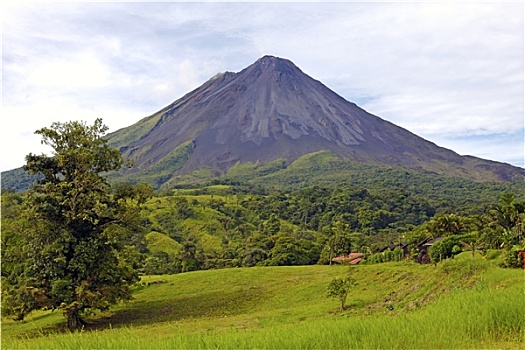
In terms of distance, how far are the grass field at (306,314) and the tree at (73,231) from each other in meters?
1.35

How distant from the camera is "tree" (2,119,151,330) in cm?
1797

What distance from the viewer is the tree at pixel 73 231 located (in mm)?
17969

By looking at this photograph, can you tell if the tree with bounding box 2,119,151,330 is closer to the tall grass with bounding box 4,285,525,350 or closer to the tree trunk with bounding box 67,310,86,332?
the tree trunk with bounding box 67,310,86,332

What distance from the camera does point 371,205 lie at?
93875 mm

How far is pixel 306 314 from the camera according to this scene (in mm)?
18438

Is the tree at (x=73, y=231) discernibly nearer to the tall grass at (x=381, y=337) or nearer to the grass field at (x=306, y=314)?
the grass field at (x=306, y=314)

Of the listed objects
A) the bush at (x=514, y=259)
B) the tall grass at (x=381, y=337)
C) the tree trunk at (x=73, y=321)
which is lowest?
the tree trunk at (x=73, y=321)

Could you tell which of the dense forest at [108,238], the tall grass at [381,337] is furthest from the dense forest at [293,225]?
the tall grass at [381,337]

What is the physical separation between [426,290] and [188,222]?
7075cm

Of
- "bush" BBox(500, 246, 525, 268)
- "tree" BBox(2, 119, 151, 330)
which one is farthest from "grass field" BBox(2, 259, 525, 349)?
"tree" BBox(2, 119, 151, 330)

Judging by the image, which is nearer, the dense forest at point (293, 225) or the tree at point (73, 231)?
the tree at point (73, 231)

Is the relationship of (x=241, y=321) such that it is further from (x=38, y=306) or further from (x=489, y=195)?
(x=489, y=195)

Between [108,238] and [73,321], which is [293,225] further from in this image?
[73,321]

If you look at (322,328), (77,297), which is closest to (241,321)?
(77,297)
